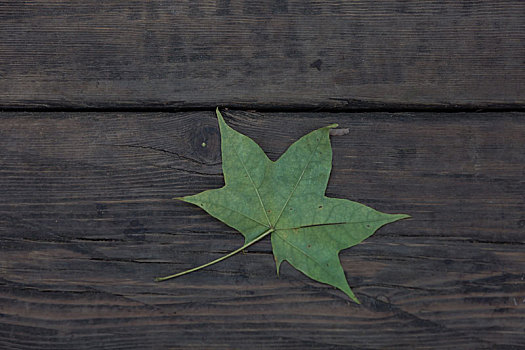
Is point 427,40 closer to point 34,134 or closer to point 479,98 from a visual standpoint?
point 479,98

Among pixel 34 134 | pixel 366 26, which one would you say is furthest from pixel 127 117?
pixel 366 26

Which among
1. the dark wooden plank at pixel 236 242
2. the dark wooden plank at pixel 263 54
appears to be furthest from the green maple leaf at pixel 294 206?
the dark wooden plank at pixel 263 54

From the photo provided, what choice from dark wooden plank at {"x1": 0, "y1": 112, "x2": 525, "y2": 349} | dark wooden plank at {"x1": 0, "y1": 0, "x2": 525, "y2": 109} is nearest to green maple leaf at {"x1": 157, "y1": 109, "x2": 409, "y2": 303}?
dark wooden plank at {"x1": 0, "y1": 112, "x2": 525, "y2": 349}

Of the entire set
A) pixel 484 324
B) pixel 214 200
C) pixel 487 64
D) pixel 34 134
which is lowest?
pixel 484 324

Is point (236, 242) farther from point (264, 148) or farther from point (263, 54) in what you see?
point (263, 54)

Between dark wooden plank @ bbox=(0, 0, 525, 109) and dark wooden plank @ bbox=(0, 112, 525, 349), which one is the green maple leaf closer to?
dark wooden plank @ bbox=(0, 112, 525, 349)

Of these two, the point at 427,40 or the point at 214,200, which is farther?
the point at 427,40

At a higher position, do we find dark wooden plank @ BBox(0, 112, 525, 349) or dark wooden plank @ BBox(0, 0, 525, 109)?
dark wooden plank @ BBox(0, 0, 525, 109)

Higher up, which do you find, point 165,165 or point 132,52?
point 132,52
